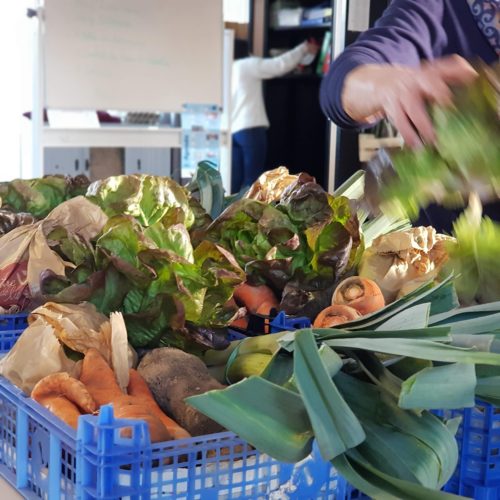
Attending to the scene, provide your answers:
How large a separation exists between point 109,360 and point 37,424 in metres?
0.15

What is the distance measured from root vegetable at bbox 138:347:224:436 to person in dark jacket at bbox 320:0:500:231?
32 cm

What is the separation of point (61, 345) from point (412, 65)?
0.80 m

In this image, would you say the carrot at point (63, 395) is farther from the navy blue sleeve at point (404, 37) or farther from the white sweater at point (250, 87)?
the white sweater at point (250, 87)

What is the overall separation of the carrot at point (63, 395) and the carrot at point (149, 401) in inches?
2.2

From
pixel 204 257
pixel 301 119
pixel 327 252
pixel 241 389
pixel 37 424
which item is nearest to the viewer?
pixel 241 389

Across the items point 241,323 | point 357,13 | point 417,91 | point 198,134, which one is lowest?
point 198,134

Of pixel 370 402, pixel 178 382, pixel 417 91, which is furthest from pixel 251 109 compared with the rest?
pixel 370 402

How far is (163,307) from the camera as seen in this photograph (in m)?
0.97

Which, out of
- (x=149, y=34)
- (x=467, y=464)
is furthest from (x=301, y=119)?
(x=467, y=464)

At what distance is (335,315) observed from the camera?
110cm

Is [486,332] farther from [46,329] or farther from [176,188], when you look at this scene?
[176,188]

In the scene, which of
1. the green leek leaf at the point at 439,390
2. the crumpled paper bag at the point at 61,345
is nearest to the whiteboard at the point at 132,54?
the crumpled paper bag at the point at 61,345

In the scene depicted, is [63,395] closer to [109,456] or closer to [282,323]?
[109,456]

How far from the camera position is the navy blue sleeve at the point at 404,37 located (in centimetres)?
136
